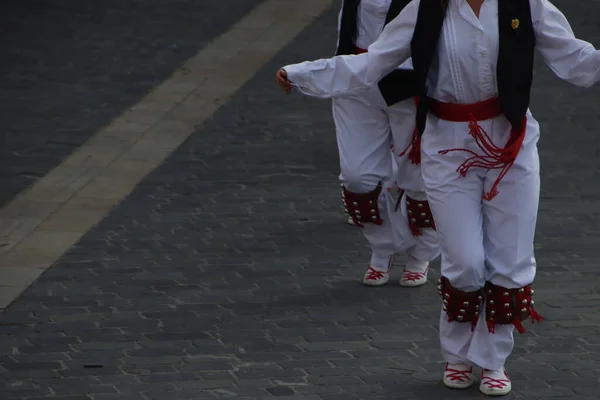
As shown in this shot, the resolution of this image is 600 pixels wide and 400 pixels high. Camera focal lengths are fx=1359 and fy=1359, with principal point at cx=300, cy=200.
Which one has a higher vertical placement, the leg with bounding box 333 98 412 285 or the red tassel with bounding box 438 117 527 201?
the red tassel with bounding box 438 117 527 201

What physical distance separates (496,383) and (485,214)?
744 millimetres

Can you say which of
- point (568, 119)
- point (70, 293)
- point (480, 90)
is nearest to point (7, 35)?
point (568, 119)

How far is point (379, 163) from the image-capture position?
7.46 metres

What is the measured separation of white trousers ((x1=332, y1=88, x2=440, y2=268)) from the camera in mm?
7328

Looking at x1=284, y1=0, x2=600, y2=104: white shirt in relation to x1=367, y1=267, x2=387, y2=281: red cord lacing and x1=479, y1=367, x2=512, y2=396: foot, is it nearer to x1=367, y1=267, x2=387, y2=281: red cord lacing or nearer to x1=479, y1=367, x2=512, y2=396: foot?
x1=479, y1=367, x2=512, y2=396: foot

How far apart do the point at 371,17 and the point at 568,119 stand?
15.0ft

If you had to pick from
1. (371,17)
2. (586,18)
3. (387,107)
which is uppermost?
(371,17)

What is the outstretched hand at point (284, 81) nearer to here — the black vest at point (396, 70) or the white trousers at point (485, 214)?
the white trousers at point (485, 214)

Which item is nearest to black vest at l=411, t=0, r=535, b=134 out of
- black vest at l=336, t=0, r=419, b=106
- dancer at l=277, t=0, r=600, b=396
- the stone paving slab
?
dancer at l=277, t=0, r=600, b=396

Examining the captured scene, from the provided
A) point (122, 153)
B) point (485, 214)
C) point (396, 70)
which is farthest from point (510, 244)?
point (122, 153)

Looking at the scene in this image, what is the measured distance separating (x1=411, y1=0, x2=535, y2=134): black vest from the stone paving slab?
4.42m

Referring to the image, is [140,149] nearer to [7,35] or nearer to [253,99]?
[253,99]

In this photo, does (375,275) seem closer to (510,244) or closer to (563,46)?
(510,244)

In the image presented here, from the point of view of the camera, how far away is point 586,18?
51.6 feet
